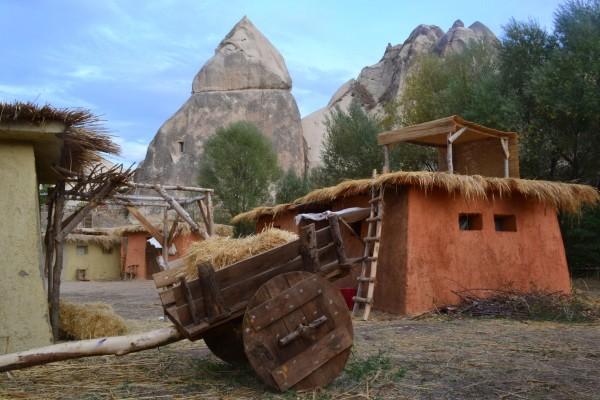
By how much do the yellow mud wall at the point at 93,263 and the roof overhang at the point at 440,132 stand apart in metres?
20.8

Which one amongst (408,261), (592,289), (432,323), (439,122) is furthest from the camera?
(592,289)

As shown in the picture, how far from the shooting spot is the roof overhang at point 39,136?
5.63 meters

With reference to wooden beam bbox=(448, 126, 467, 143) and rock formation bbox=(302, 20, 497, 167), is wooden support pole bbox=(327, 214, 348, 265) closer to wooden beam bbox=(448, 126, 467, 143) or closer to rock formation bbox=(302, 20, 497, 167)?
wooden beam bbox=(448, 126, 467, 143)

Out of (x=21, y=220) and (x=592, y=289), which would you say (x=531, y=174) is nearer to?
(x=592, y=289)

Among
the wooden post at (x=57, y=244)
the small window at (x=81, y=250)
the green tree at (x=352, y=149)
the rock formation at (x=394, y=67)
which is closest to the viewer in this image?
the wooden post at (x=57, y=244)

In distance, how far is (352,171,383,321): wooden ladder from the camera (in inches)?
390

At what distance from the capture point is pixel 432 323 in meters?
8.87

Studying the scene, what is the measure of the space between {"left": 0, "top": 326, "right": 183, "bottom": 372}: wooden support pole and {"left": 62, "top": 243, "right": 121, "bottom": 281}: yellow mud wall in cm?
2604

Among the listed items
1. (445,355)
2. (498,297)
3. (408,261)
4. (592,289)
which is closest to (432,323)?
(408,261)

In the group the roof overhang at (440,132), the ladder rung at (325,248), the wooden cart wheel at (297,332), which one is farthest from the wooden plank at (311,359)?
the roof overhang at (440,132)

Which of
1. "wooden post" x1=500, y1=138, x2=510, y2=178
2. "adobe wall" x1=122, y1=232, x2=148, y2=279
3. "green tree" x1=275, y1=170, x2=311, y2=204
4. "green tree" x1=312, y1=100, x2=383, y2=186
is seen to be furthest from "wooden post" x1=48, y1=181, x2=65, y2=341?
"adobe wall" x1=122, y1=232, x2=148, y2=279

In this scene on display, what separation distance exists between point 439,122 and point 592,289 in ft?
21.7

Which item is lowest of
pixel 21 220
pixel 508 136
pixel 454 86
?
pixel 21 220

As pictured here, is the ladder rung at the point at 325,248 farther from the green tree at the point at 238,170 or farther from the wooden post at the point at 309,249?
the green tree at the point at 238,170
